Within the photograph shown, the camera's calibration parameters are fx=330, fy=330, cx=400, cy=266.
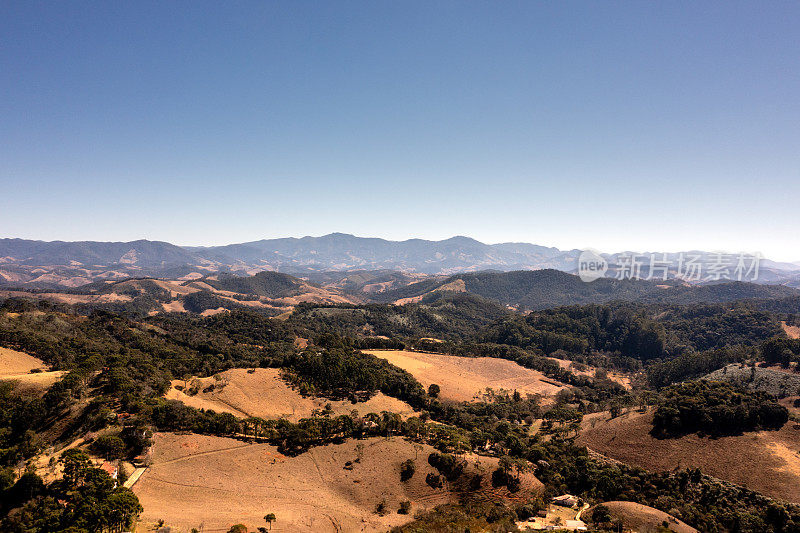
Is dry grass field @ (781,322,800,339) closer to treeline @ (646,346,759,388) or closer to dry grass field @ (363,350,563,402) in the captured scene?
treeline @ (646,346,759,388)

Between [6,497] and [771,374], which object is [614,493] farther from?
[771,374]

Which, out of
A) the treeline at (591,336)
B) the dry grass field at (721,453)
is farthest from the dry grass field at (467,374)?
the treeline at (591,336)

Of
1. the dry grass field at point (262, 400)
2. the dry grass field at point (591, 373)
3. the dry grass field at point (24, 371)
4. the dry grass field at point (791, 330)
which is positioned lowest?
the dry grass field at point (591, 373)

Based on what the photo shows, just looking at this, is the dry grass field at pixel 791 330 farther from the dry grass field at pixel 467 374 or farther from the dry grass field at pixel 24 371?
the dry grass field at pixel 24 371

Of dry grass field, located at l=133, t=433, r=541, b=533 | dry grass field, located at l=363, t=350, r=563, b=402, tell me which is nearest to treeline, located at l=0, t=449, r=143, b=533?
dry grass field, located at l=133, t=433, r=541, b=533

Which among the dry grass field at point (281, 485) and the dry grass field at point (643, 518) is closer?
the dry grass field at point (281, 485)

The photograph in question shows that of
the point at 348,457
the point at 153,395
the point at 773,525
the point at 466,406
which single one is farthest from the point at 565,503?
the point at 153,395

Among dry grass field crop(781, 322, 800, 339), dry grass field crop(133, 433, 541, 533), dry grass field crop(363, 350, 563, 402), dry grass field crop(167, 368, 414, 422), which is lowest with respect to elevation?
dry grass field crop(363, 350, 563, 402)

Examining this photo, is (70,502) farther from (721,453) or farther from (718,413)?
(718,413)
